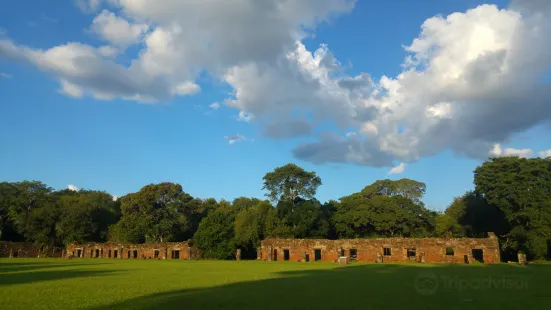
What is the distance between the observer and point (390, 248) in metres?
34.7

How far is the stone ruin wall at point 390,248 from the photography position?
104 feet

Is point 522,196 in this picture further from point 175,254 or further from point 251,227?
point 175,254

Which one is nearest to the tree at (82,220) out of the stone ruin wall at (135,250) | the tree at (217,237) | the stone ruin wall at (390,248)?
the stone ruin wall at (135,250)

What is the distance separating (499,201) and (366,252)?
13034mm

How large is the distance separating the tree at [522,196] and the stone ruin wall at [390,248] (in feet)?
11.5

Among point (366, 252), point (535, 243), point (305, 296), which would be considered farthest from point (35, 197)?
point (535, 243)

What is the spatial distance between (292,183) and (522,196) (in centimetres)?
2314

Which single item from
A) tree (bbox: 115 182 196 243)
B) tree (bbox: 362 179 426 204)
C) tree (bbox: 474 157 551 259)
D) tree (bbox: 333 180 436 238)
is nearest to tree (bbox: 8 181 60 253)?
tree (bbox: 115 182 196 243)

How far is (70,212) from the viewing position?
168 ft

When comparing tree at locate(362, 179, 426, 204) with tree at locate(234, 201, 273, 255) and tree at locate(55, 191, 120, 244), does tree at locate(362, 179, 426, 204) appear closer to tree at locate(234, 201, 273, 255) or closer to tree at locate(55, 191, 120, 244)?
tree at locate(234, 201, 273, 255)

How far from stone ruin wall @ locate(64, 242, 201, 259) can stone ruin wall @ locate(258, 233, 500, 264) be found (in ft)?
30.5

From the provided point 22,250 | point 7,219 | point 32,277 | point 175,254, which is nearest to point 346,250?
point 175,254

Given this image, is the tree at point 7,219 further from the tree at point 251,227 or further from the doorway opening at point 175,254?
the tree at point 251,227

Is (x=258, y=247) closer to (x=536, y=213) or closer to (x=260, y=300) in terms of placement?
(x=536, y=213)
